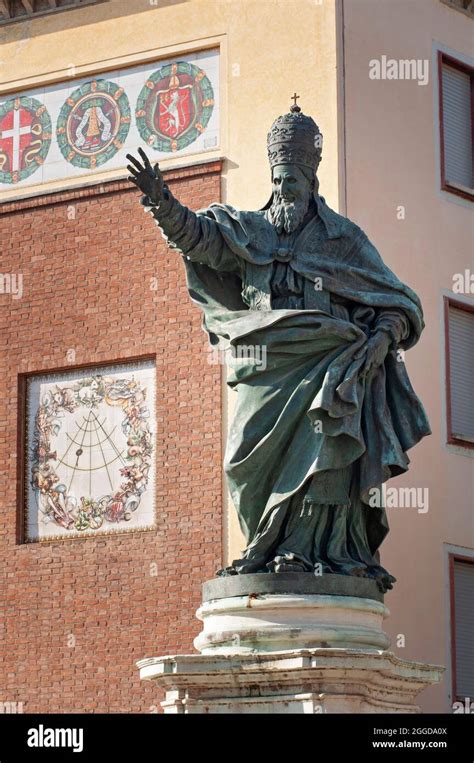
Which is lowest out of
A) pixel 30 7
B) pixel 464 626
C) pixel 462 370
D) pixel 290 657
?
pixel 290 657

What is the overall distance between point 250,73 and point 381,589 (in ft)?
27.9

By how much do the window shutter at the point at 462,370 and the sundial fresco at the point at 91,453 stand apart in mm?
3267

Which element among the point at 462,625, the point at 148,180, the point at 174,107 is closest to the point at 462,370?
the point at 462,625

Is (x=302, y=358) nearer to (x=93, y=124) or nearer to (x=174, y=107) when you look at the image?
(x=174, y=107)

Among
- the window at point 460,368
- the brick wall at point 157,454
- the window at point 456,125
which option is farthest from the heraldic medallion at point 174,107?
the window at point 460,368

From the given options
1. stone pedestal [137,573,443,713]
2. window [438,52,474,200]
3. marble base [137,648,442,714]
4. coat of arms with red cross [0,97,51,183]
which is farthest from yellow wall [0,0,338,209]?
marble base [137,648,442,714]

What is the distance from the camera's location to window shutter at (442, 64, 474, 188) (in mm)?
19375

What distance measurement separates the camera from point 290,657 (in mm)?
10141

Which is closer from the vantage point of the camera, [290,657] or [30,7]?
[290,657]

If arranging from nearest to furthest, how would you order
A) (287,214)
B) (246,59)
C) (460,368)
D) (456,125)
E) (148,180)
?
1. (148,180)
2. (287,214)
3. (246,59)
4. (460,368)
5. (456,125)

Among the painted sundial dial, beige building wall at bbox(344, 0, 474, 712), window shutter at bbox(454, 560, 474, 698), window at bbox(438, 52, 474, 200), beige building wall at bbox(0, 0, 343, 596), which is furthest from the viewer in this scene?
window at bbox(438, 52, 474, 200)

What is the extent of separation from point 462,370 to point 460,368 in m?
0.05

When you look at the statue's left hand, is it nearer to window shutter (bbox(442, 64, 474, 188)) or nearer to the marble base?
the marble base

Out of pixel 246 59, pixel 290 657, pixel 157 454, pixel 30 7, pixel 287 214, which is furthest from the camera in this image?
pixel 30 7
